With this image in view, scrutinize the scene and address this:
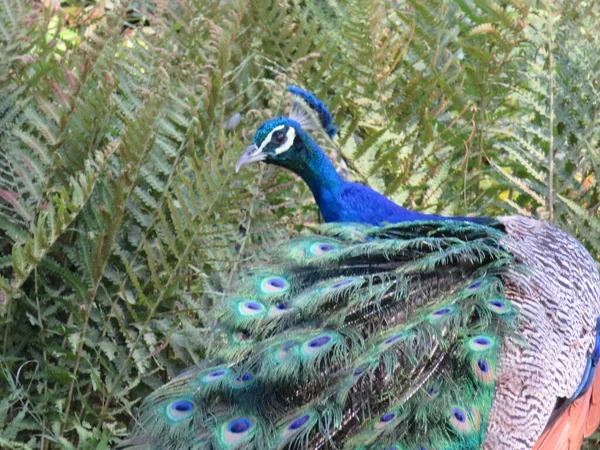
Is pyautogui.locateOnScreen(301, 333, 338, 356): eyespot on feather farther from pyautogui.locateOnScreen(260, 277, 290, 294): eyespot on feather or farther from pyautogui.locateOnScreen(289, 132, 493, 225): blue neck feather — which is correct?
pyautogui.locateOnScreen(289, 132, 493, 225): blue neck feather

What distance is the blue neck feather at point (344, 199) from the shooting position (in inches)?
97.7

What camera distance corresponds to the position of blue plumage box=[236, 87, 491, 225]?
2.45 meters

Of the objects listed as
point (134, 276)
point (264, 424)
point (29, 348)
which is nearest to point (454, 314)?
point (264, 424)

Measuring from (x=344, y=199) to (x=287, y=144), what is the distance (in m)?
0.23

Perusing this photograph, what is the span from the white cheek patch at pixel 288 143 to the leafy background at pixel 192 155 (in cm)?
10

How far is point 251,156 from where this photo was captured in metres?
2.43

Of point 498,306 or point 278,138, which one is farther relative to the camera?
point 278,138

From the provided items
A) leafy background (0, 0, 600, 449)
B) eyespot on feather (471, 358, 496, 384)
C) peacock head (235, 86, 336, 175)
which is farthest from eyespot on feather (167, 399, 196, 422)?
peacock head (235, 86, 336, 175)

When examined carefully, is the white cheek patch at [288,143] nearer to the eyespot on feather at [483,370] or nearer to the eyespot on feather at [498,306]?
the eyespot on feather at [498,306]

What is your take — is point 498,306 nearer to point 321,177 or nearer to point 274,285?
point 274,285

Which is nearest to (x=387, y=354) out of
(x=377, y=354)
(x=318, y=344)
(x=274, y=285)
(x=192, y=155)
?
(x=377, y=354)

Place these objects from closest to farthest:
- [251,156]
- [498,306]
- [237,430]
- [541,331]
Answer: [237,430]
[498,306]
[541,331]
[251,156]

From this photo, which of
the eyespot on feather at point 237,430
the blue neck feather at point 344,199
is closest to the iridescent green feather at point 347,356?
the eyespot on feather at point 237,430

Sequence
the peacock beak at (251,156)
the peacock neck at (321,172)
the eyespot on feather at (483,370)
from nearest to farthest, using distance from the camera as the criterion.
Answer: the eyespot on feather at (483,370), the peacock beak at (251,156), the peacock neck at (321,172)
